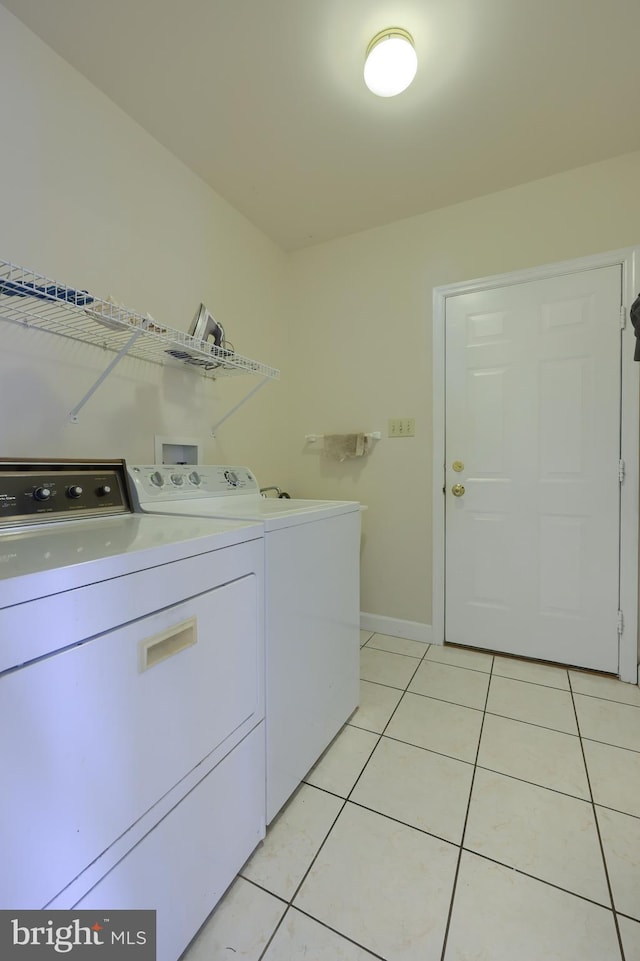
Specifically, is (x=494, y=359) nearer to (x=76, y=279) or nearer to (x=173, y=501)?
(x=173, y=501)

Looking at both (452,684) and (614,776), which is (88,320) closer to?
(452,684)

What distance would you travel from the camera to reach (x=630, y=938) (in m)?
0.84

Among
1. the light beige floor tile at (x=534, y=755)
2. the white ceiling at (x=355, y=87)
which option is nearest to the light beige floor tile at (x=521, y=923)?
the light beige floor tile at (x=534, y=755)

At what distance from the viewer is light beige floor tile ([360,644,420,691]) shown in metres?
1.86

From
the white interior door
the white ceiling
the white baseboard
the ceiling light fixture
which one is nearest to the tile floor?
the white interior door

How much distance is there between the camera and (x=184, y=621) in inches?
30.8

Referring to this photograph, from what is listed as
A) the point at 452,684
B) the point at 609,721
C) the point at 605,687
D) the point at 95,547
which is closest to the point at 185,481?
the point at 95,547

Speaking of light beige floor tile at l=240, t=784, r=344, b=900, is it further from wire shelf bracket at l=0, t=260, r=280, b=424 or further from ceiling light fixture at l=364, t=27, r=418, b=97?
ceiling light fixture at l=364, t=27, r=418, b=97

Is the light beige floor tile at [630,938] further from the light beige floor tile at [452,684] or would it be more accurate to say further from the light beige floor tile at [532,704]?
the light beige floor tile at [452,684]

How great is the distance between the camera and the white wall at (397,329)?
1.92m

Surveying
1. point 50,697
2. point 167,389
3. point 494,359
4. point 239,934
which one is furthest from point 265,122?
point 239,934

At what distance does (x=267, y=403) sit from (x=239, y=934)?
216 cm

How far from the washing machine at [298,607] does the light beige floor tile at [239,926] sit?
0.16m

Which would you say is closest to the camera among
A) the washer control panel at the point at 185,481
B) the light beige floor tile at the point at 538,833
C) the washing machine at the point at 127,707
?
the washing machine at the point at 127,707
